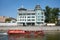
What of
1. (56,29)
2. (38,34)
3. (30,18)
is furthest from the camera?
(30,18)

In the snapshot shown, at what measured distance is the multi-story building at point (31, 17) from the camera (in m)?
118

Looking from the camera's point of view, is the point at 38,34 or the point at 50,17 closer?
the point at 38,34

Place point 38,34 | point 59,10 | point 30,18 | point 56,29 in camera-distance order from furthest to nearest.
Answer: point 59,10 → point 30,18 → point 56,29 → point 38,34

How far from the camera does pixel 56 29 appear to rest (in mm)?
92938

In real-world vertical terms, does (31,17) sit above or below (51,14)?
below

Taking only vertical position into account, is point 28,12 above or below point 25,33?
above

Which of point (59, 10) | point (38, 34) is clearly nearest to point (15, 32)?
point (38, 34)

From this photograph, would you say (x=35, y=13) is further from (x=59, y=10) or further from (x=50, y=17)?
(x=59, y=10)

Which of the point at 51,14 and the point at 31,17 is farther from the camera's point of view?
the point at 51,14

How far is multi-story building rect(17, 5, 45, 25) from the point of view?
117812 millimetres

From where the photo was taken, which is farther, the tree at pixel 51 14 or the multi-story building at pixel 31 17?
the tree at pixel 51 14

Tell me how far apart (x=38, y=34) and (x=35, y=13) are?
194 ft

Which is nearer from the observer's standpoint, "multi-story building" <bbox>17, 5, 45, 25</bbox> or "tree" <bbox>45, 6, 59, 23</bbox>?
"multi-story building" <bbox>17, 5, 45, 25</bbox>

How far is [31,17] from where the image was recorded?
386ft
